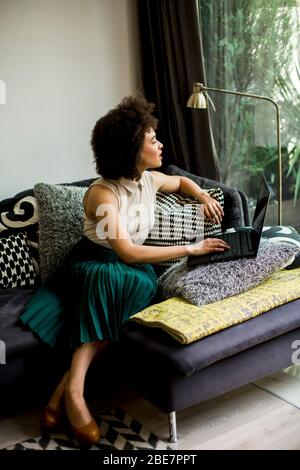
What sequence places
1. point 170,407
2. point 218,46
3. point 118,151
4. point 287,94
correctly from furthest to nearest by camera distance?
point 218,46 → point 287,94 → point 118,151 → point 170,407

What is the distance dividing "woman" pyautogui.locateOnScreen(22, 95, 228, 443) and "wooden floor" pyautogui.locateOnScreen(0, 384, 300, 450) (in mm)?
169

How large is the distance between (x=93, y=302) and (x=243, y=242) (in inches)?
26.3

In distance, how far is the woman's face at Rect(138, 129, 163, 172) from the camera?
7.55ft

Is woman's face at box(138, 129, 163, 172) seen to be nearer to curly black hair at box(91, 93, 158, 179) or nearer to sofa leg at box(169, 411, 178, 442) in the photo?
curly black hair at box(91, 93, 158, 179)

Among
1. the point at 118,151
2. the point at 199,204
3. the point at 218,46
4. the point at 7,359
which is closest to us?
the point at 7,359

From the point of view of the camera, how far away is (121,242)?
2.20 m

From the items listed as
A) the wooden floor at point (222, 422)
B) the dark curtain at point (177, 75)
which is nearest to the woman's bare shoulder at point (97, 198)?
the wooden floor at point (222, 422)

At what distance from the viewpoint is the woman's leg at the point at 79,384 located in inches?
81.7

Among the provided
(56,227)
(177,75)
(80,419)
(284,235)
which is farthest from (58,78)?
(80,419)

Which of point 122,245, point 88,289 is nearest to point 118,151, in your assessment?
point 122,245

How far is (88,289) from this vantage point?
2.20m

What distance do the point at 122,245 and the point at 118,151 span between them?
0.37m

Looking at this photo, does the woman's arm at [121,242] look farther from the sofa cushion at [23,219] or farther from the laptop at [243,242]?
the sofa cushion at [23,219]
